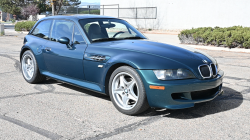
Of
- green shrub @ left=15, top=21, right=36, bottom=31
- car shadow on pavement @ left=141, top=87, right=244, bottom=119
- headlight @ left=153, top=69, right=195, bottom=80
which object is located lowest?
car shadow on pavement @ left=141, top=87, right=244, bottom=119

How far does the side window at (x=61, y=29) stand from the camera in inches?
216

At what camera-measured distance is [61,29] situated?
5734 mm

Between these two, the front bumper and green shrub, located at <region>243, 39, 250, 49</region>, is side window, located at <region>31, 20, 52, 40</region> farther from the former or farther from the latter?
green shrub, located at <region>243, 39, 250, 49</region>

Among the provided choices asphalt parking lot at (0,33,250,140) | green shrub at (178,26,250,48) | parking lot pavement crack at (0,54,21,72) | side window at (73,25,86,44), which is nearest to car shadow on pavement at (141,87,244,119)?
asphalt parking lot at (0,33,250,140)

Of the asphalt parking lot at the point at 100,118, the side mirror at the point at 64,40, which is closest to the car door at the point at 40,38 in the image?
the asphalt parking lot at the point at 100,118

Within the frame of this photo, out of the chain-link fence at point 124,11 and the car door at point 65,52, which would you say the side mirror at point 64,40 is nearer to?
the car door at point 65,52

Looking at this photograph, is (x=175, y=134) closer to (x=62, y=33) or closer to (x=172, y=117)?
(x=172, y=117)

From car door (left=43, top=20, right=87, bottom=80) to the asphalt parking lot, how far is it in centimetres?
A: 48

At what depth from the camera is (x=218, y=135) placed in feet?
12.0

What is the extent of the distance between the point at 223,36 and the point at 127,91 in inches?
427

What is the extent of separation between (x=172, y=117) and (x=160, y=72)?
0.73 meters

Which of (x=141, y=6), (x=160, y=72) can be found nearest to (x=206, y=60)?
(x=160, y=72)

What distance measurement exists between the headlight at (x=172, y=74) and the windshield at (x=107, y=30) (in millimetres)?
1525

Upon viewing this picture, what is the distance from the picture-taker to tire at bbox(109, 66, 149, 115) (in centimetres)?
416
